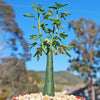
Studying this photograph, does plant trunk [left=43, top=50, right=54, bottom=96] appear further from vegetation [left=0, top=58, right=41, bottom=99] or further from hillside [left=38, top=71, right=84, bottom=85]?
vegetation [left=0, top=58, right=41, bottom=99]

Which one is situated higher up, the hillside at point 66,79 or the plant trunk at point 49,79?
the plant trunk at point 49,79

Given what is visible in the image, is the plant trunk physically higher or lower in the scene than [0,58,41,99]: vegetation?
higher

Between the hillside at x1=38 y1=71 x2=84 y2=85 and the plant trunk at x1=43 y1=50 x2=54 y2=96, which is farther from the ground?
the plant trunk at x1=43 y1=50 x2=54 y2=96

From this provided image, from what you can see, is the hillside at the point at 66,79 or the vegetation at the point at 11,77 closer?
the vegetation at the point at 11,77

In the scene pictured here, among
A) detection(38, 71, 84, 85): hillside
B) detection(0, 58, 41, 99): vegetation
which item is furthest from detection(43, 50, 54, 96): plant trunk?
detection(0, 58, 41, 99): vegetation

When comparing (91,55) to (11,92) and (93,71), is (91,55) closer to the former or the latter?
(93,71)

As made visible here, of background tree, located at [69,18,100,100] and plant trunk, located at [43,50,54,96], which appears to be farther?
background tree, located at [69,18,100,100]

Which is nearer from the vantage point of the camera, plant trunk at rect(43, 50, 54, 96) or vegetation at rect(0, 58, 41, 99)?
plant trunk at rect(43, 50, 54, 96)

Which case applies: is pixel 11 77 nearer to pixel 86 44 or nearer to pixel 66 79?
pixel 86 44

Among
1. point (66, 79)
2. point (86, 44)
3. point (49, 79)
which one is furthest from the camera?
point (66, 79)

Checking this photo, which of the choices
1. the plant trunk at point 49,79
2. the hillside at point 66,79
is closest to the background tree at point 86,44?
the hillside at point 66,79

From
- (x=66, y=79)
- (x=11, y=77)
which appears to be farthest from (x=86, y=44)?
(x=66, y=79)

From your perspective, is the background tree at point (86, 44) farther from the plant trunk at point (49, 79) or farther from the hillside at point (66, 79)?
the plant trunk at point (49, 79)

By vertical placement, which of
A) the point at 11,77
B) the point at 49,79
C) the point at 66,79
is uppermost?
the point at 49,79
